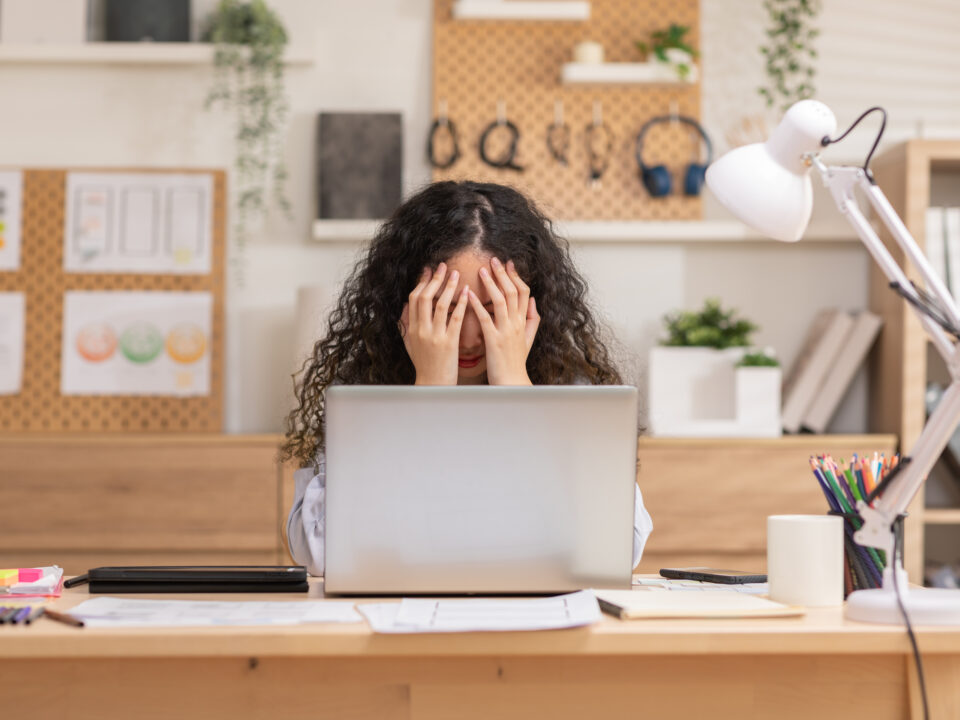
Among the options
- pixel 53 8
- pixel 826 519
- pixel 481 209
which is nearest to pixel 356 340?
pixel 481 209

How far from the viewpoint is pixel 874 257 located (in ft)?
3.64

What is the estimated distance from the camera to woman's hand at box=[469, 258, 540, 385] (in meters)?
1.50

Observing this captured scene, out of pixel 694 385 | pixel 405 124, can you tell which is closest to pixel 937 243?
pixel 694 385

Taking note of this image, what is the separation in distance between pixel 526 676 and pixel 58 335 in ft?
7.69

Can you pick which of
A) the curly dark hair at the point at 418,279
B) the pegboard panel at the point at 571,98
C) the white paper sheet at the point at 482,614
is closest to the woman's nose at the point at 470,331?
the curly dark hair at the point at 418,279

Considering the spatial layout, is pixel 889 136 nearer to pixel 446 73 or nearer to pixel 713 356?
pixel 713 356

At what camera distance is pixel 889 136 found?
3.06m

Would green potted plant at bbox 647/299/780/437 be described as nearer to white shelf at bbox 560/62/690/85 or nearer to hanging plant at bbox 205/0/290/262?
white shelf at bbox 560/62/690/85

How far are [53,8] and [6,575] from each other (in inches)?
87.6

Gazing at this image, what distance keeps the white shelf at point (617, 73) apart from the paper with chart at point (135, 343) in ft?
4.02

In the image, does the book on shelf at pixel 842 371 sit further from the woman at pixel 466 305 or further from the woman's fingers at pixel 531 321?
the woman's fingers at pixel 531 321

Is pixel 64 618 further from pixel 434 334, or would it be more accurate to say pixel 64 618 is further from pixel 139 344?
pixel 139 344

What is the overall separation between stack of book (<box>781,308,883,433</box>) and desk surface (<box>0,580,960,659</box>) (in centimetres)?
190

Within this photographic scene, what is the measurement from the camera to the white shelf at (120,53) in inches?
115
